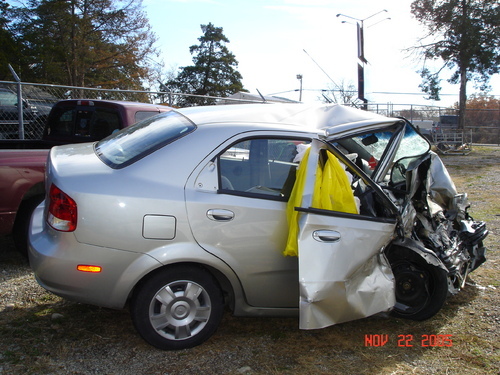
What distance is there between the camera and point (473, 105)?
3678cm

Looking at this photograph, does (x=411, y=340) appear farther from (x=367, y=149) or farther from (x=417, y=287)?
(x=367, y=149)

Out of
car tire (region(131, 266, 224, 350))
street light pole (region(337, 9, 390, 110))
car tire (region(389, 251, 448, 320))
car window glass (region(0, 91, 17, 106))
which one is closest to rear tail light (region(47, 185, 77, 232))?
car tire (region(131, 266, 224, 350))

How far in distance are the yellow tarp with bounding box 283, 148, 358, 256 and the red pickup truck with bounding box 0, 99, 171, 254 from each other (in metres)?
2.68

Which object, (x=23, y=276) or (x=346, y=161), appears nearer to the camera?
(x=346, y=161)

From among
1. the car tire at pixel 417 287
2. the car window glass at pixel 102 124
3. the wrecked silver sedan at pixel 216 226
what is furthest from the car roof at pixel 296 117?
the car window glass at pixel 102 124

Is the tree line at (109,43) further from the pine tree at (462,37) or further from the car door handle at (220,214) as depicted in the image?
the car door handle at (220,214)

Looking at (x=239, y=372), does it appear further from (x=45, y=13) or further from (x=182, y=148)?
(x=45, y=13)

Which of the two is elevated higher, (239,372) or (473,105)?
(473,105)

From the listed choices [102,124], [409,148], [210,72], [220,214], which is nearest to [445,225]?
[409,148]

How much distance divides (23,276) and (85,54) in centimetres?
2607

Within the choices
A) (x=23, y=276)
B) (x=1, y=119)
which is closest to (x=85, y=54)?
(x=1, y=119)

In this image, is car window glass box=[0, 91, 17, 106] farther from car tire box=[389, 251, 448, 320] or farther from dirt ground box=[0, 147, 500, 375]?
car tire box=[389, 251, 448, 320]

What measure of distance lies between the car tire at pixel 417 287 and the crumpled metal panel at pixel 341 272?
0.53 metres

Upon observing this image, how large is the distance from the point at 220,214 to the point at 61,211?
1.03m
